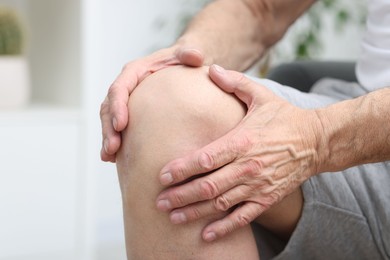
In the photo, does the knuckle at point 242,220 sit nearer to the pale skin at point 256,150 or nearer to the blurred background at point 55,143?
the pale skin at point 256,150

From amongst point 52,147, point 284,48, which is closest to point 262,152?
point 52,147

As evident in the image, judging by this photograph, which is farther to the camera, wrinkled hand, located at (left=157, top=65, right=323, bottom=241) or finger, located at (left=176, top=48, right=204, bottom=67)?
finger, located at (left=176, top=48, right=204, bottom=67)

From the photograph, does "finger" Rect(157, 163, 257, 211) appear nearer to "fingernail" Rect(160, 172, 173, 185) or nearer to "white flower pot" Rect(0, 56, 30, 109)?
"fingernail" Rect(160, 172, 173, 185)

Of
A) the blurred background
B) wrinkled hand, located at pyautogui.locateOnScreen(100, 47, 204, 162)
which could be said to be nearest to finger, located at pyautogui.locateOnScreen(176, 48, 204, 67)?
wrinkled hand, located at pyautogui.locateOnScreen(100, 47, 204, 162)

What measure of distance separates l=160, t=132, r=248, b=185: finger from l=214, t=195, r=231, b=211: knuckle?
1.4 inches

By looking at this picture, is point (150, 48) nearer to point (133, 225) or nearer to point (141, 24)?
point (141, 24)

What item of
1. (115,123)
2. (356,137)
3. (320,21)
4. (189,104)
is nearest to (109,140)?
(115,123)

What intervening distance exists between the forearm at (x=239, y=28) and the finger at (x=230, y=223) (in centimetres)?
44

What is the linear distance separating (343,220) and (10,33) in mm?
1429

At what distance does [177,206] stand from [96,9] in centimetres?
135

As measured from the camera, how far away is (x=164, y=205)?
2.83 ft

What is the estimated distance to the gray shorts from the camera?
3.10 feet

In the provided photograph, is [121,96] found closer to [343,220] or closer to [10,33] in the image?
[343,220]

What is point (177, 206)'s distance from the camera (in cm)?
86
